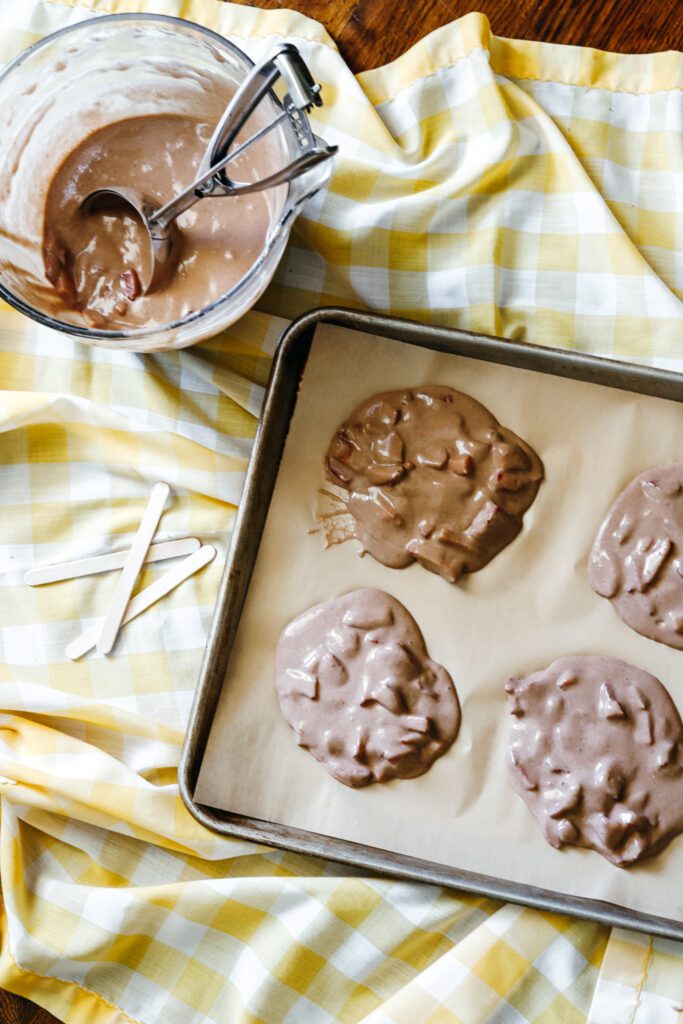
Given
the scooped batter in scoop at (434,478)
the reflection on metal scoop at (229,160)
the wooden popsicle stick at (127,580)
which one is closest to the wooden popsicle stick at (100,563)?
the wooden popsicle stick at (127,580)

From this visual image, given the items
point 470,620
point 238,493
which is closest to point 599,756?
point 470,620

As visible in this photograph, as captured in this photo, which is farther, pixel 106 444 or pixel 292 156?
pixel 106 444

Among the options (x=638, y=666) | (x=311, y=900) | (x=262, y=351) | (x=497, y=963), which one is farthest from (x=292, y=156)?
(x=497, y=963)

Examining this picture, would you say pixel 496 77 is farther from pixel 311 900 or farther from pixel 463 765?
pixel 311 900

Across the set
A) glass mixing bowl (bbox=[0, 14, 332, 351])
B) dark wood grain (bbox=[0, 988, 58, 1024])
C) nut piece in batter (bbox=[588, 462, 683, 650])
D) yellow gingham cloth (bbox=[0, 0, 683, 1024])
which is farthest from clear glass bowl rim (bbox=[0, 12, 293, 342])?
dark wood grain (bbox=[0, 988, 58, 1024])

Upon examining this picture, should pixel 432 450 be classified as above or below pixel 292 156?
below
